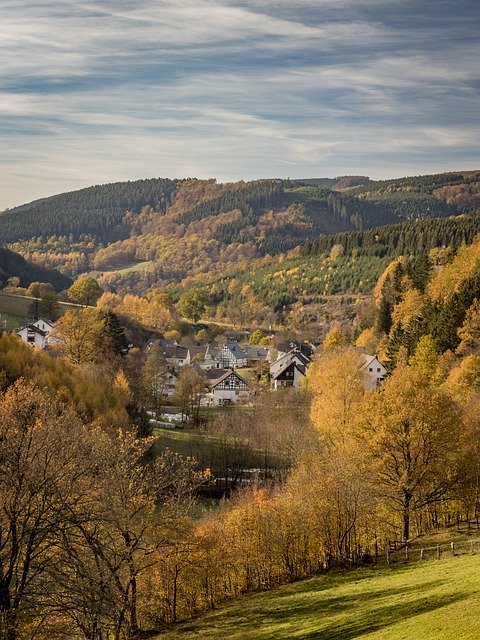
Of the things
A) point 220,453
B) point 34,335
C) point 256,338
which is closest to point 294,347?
point 256,338

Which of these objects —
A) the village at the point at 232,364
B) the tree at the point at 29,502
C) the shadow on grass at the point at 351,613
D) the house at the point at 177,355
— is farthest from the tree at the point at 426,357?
the tree at the point at 29,502

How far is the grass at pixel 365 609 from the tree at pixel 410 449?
6997 mm

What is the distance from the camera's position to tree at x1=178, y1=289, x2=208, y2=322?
5832 inches

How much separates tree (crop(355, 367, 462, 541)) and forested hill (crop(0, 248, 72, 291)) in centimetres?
14567

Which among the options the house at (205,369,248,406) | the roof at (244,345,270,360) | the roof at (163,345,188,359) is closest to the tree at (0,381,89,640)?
the house at (205,369,248,406)

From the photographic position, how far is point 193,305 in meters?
149

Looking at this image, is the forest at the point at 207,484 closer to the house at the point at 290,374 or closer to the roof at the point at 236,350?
the house at the point at 290,374

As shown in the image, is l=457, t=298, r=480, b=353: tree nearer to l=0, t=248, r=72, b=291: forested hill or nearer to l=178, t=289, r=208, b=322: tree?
l=178, t=289, r=208, b=322: tree

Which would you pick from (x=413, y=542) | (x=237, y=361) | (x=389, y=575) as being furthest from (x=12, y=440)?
(x=237, y=361)

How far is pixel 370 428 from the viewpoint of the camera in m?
39.8

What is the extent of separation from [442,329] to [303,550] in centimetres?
4527

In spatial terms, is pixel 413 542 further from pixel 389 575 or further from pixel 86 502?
pixel 86 502

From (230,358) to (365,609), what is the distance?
96688 mm

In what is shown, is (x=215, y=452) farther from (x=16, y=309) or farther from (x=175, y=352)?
(x=16, y=309)
